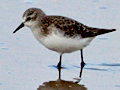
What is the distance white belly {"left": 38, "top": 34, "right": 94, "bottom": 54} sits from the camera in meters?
7.57

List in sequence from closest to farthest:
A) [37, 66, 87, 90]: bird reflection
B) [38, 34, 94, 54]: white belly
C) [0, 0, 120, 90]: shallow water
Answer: [37, 66, 87, 90]: bird reflection → [0, 0, 120, 90]: shallow water → [38, 34, 94, 54]: white belly

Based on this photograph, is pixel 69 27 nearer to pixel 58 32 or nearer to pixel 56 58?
pixel 58 32

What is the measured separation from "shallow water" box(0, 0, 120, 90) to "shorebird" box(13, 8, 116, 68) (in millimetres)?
314

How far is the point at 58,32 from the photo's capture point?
25.1ft

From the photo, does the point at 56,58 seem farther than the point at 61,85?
Yes

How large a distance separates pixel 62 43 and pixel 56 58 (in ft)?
2.22

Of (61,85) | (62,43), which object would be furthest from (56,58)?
(61,85)

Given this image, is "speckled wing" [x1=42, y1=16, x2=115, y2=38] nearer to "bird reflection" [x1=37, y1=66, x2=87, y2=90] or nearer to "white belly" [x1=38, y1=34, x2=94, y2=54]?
"white belly" [x1=38, y1=34, x2=94, y2=54]

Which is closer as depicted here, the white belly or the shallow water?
the shallow water

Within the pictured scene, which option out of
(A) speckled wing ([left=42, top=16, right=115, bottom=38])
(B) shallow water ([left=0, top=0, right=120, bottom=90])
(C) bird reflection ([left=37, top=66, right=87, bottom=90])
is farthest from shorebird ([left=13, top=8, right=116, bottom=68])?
(C) bird reflection ([left=37, top=66, right=87, bottom=90])

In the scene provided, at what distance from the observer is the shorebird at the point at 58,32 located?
7.61 m

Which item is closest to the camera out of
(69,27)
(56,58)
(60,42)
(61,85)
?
(61,85)

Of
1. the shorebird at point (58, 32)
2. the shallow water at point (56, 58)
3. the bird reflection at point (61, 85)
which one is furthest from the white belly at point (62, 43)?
the bird reflection at point (61, 85)

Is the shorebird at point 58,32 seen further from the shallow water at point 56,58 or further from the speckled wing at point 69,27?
the shallow water at point 56,58
